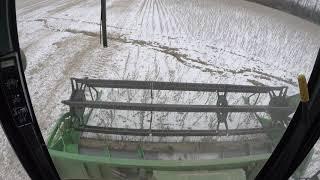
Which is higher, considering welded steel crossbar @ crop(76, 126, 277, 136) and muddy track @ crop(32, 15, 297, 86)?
muddy track @ crop(32, 15, 297, 86)

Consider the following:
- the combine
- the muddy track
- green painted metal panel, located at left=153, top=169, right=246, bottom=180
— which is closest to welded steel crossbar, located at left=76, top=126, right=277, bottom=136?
the combine

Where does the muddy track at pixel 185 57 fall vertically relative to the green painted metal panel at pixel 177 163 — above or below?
above

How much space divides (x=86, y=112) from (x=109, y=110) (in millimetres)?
188

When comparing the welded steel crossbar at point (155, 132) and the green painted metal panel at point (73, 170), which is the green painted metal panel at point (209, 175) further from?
the green painted metal panel at point (73, 170)

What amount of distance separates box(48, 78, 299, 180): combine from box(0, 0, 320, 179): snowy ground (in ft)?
0.13

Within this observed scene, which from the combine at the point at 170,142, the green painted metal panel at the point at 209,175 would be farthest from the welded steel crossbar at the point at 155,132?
the green painted metal panel at the point at 209,175

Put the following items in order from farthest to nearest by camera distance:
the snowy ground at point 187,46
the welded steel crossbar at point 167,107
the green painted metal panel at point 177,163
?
the welded steel crossbar at point 167,107
the green painted metal panel at point 177,163
the snowy ground at point 187,46

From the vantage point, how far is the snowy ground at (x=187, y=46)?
0.82m

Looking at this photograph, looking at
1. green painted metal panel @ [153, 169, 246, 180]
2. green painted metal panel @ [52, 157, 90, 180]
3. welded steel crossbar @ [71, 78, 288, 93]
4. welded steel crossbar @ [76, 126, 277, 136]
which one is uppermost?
welded steel crossbar @ [71, 78, 288, 93]

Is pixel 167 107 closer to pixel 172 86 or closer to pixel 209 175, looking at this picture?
pixel 172 86

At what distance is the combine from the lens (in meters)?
0.91

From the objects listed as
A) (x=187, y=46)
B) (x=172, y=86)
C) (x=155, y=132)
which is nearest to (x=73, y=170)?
(x=155, y=132)

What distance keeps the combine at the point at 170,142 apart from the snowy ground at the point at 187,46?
4cm

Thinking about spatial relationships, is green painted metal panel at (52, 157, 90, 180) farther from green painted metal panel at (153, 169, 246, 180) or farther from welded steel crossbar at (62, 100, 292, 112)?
green painted metal panel at (153, 169, 246, 180)
